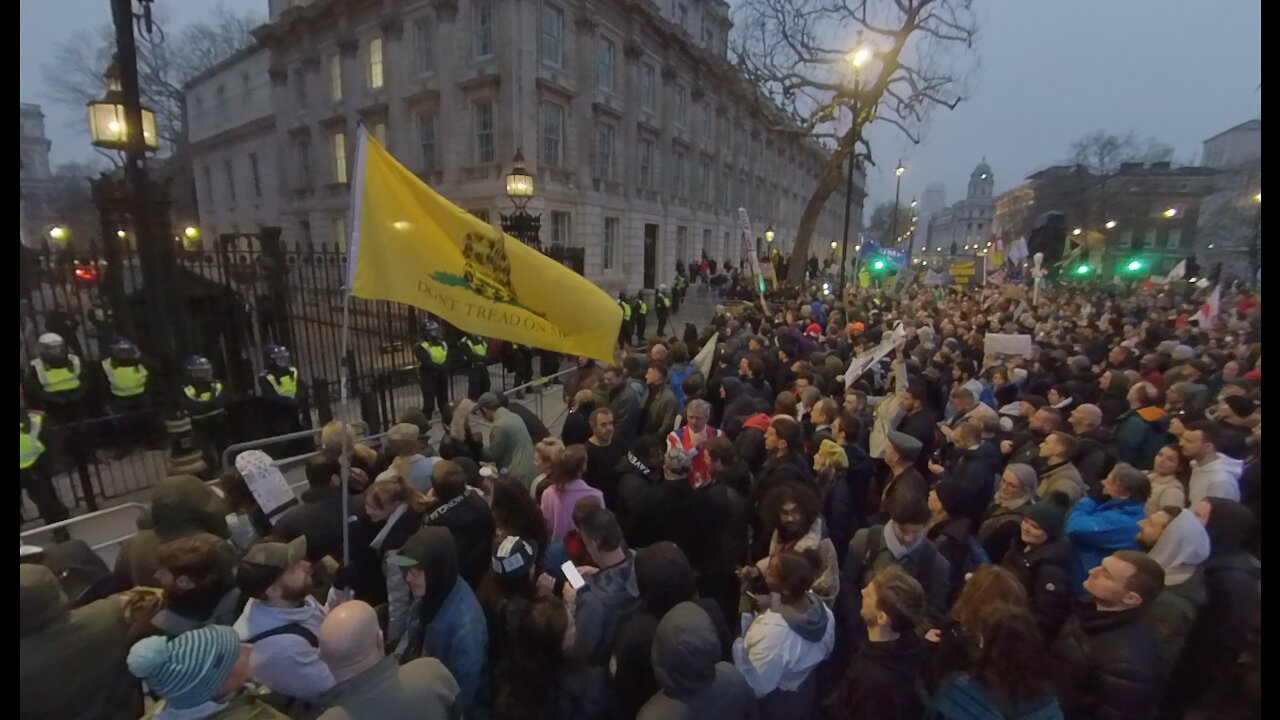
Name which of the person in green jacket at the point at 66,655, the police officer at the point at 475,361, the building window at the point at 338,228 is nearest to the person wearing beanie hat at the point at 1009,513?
the person in green jacket at the point at 66,655

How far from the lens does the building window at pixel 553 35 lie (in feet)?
66.5

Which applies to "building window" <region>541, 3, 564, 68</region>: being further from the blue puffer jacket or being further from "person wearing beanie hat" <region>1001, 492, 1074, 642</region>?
"person wearing beanie hat" <region>1001, 492, 1074, 642</region>

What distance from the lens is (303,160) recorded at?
27.8 m

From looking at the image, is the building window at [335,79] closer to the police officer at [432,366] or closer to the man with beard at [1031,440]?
the police officer at [432,366]

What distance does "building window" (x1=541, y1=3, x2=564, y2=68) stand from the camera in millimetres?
20281

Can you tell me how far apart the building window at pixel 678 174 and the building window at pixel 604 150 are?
5187mm

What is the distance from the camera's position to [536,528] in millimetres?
3094

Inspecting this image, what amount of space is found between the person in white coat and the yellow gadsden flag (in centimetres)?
229

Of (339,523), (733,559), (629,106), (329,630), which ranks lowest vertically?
(733,559)

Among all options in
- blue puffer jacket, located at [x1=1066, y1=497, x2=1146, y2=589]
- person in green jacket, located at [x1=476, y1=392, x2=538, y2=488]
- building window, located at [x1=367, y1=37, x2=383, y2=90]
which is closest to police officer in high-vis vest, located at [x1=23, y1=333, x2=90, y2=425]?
person in green jacket, located at [x1=476, y1=392, x2=538, y2=488]
